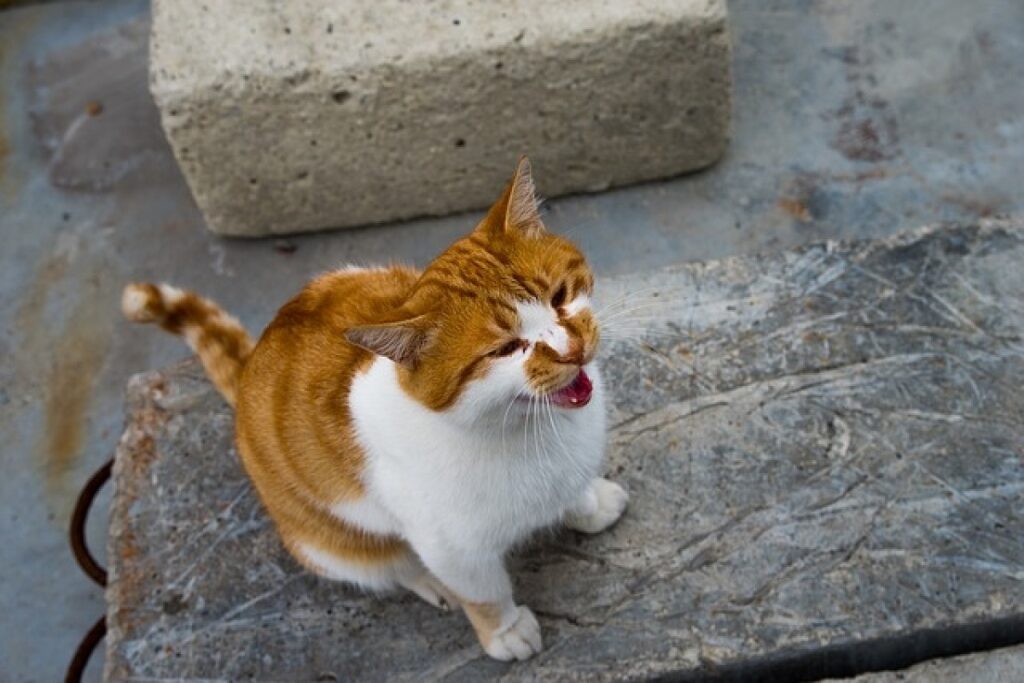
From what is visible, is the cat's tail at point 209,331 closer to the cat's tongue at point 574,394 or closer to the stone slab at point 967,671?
the cat's tongue at point 574,394

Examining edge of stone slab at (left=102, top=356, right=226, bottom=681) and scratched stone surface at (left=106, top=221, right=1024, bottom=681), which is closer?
scratched stone surface at (left=106, top=221, right=1024, bottom=681)

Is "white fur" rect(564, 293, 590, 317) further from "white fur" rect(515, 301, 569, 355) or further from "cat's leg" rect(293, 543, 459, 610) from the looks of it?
"cat's leg" rect(293, 543, 459, 610)

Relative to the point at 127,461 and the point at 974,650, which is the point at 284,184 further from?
the point at 974,650

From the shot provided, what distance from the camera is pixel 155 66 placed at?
224 cm

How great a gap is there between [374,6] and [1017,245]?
4.36 ft

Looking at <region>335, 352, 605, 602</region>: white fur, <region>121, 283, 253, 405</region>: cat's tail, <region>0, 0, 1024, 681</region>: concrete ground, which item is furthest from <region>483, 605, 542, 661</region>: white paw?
<region>0, 0, 1024, 681</region>: concrete ground

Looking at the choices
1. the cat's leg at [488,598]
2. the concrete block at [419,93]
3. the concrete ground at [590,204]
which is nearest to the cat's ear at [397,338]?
the cat's leg at [488,598]

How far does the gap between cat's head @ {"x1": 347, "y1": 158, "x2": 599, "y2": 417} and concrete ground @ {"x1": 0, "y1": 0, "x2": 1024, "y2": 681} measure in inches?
48.3

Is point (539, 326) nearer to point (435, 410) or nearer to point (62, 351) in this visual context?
point (435, 410)

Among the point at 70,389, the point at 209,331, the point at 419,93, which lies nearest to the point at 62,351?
the point at 70,389

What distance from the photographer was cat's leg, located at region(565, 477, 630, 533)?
1.66 m

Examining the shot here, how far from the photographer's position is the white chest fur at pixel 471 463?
1.32 m

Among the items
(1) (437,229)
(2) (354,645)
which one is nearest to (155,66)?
(1) (437,229)

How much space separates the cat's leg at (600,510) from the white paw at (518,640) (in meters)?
0.16
